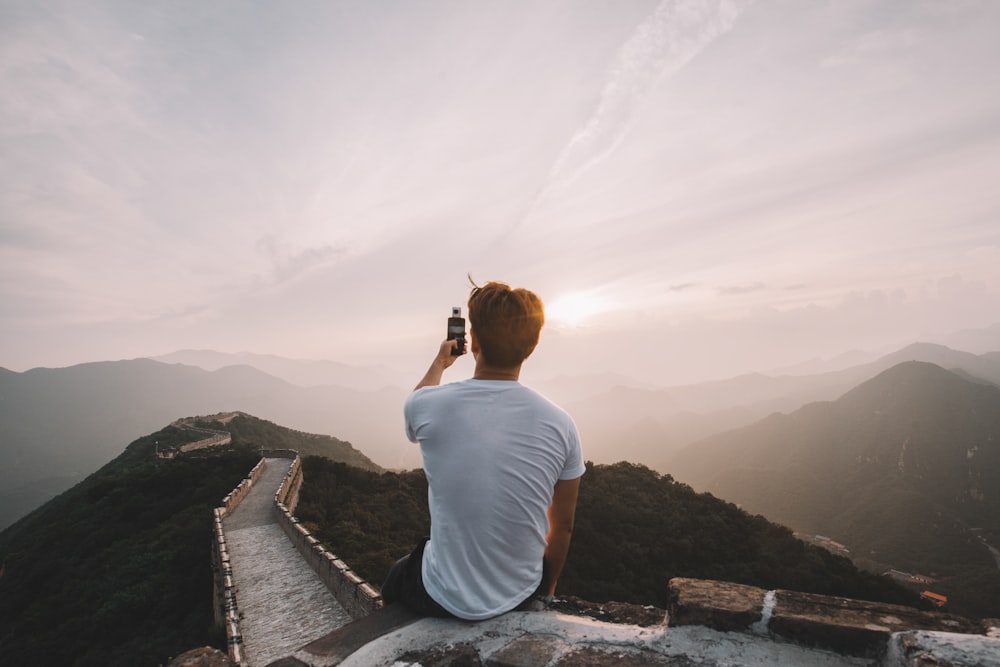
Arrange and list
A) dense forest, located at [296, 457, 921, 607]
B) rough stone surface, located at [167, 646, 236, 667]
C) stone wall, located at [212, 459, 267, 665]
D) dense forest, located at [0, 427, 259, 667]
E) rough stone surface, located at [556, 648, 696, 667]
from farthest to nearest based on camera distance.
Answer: dense forest, located at [296, 457, 921, 607], dense forest, located at [0, 427, 259, 667], stone wall, located at [212, 459, 267, 665], rough stone surface, located at [167, 646, 236, 667], rough stone surface, located at [556, 648, 696, 667]

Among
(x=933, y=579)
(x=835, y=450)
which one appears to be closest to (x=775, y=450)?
(x=835, y=450)

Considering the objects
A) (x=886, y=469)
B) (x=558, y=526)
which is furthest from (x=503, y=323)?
(x=886, y=469)

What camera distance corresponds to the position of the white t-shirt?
204 cm

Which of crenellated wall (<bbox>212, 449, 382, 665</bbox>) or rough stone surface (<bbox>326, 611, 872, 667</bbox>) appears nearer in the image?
rough stone surface (<bbox>326, 611, 872, 667</bbox>)

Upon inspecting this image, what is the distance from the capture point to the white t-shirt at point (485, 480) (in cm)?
204

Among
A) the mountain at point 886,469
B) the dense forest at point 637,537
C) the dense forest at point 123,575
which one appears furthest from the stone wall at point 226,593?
the mountain at point 886,469

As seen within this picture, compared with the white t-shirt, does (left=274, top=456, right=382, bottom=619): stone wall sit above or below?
below

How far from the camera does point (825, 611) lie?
5.91 ft

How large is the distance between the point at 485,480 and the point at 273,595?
11321 mm

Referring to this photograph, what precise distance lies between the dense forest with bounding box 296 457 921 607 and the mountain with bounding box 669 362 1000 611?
6009 centimetres

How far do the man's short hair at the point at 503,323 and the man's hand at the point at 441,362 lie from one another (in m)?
0.55

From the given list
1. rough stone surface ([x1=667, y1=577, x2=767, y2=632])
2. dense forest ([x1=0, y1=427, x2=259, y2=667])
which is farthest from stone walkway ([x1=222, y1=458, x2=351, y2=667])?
rough stone surface ([x1=667, y1=577, x2=767, y2=632])

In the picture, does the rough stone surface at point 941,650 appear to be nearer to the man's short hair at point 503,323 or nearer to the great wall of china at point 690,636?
the great wall of china at point 690,636

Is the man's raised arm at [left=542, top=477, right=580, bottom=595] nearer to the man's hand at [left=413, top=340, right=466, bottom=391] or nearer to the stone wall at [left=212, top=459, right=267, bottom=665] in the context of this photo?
the man's hand at [left=413, top=340, right=466, bottom=391]
